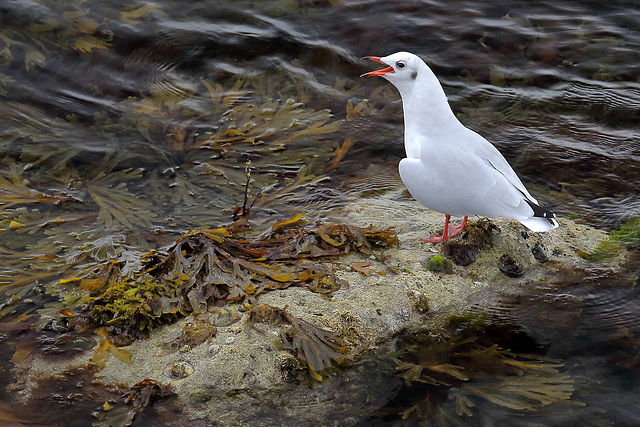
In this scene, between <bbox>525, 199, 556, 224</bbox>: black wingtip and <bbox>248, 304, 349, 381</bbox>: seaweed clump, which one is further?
<bbox>525, 199, 556, 224</bbox>: black wingtip

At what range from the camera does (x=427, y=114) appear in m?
4.30

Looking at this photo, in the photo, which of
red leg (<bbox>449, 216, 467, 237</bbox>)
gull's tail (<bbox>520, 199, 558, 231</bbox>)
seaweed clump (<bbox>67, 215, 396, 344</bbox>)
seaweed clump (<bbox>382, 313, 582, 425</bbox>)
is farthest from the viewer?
red leg (<bbox>449, 216, 467, 237</bbox>)

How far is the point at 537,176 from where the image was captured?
5453 millimetres

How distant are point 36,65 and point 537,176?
5.23 meters

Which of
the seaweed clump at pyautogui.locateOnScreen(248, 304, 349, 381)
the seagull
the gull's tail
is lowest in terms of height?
the seaweed clump at pyautogui.locateOnScreen(248, 304, 349, 381)

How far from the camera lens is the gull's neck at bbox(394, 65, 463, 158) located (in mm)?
4293

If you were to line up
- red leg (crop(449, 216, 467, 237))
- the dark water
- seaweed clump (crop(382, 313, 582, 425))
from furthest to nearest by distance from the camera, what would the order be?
red leg (crop(449, 216, 467, 237))
the dark water
seaweed clump (crop(382, 313, 582, 425))

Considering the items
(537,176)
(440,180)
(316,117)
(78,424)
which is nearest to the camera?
(78,424)

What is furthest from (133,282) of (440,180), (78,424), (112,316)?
(440,180)

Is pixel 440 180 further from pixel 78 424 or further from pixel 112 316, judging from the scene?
pixel 78 424

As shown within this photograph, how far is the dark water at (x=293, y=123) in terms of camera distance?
3.98 meters

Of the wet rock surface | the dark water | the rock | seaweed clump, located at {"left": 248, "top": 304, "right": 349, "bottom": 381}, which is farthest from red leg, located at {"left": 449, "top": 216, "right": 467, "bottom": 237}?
seaweed clump, located at {"left": 248, "top": 304, "right": 349, "bottom": 381}

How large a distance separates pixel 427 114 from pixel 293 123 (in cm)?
211

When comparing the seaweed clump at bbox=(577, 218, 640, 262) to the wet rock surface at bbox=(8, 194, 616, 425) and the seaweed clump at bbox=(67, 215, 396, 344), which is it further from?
the seaweed clump at bbox=(67, 215, 396, 344)
